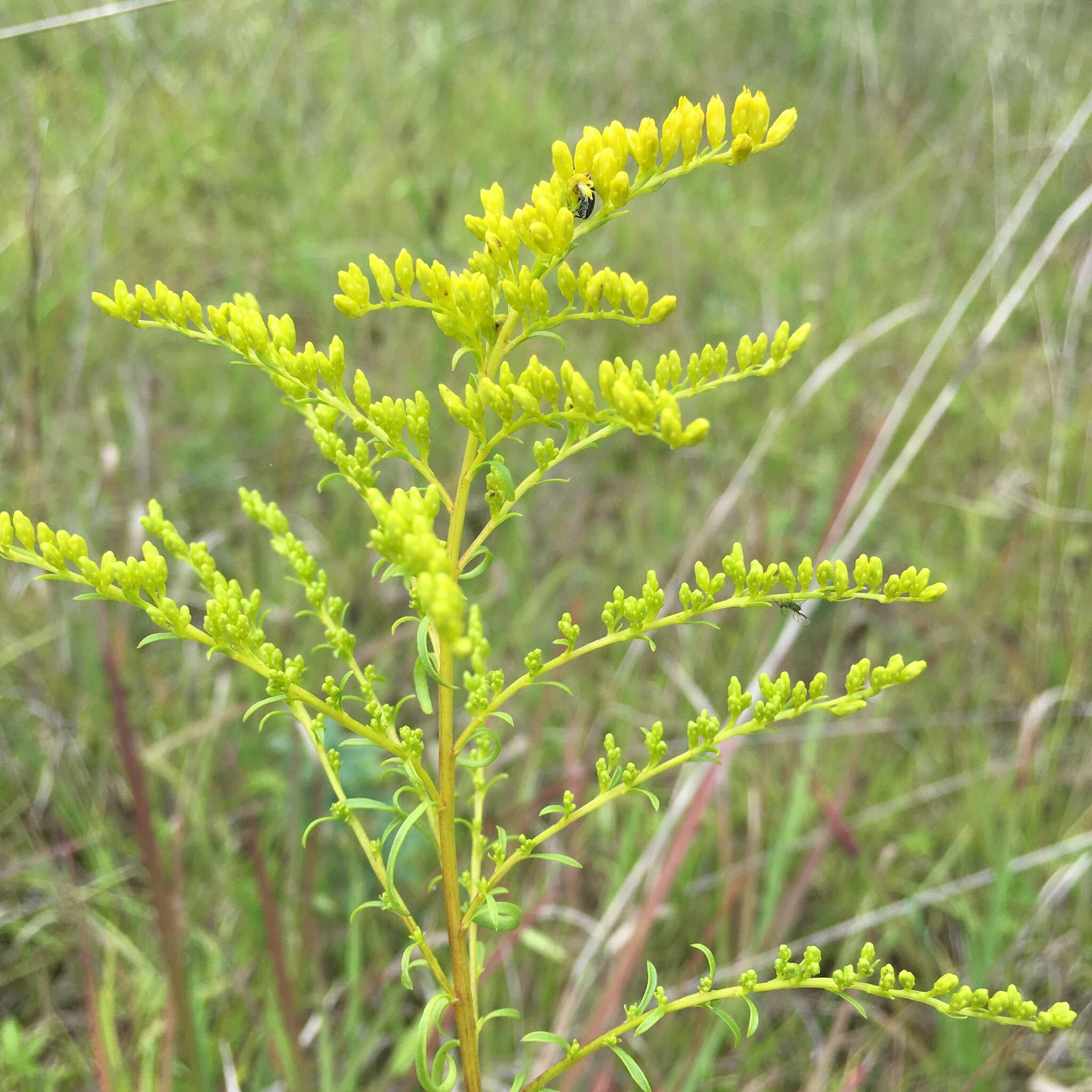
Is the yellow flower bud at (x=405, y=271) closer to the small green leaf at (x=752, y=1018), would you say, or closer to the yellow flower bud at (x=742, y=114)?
the yellow flower bud at (x=742, y=114)

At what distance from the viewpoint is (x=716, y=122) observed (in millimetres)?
1265

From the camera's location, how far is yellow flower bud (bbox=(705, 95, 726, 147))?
1262mm

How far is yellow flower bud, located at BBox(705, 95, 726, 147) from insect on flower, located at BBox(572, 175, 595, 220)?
20 cm

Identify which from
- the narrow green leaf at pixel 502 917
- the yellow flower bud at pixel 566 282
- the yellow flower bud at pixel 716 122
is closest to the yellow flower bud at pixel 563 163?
the yellow flower bud at pixel 566 282

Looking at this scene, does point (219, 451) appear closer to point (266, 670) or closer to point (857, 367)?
point (266, 670)

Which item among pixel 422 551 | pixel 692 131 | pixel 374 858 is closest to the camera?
pixel 422 551

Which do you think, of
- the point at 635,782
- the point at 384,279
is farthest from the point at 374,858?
the point at 384,279

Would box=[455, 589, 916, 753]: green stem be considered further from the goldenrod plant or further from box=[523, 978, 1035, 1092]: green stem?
box=[523, 978, 1035, 1092]: green stem

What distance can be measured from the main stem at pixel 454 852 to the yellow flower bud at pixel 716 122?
1.85ft

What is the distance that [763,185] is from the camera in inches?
268

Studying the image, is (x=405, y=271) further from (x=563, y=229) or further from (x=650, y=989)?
(x=650, y=989)

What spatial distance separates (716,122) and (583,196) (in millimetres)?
246

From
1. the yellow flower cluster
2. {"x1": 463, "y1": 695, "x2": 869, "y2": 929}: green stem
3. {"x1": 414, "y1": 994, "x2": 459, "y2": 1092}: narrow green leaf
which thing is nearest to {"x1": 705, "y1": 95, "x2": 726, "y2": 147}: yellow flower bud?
the yellow flower cluster

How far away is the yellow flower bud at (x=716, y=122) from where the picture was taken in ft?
4.14
